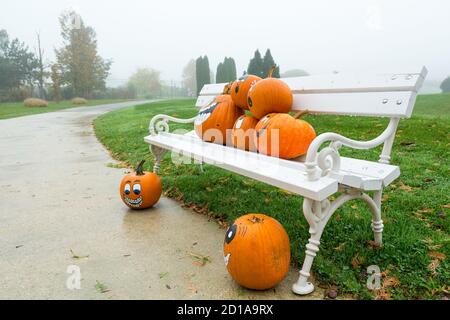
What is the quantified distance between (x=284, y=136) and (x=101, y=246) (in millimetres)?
1603

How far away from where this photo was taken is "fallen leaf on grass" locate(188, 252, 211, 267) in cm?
231

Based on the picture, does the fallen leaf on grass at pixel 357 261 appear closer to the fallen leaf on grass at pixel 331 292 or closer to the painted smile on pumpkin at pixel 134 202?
the fallen leaf on grass at pixel 331 292

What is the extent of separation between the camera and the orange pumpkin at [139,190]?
127 inches

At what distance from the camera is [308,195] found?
177 centimetres

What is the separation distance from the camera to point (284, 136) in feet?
8.24

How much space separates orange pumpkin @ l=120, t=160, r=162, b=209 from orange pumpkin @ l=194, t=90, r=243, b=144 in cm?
69

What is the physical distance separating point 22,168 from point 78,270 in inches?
152

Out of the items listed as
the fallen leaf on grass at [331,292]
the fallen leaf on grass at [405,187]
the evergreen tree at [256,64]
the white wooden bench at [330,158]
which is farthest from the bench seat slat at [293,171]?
the evergreen tree at [256,64]

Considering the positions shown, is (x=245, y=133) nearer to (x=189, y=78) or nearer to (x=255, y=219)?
(x=255, y=219)

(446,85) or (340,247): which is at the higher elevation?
(446,85)

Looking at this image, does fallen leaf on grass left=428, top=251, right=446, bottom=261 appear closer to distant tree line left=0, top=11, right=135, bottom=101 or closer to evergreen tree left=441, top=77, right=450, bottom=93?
evergreen tree left=441, top=77, right=450, bottom=93

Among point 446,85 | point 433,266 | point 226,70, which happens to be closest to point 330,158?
point 433,266

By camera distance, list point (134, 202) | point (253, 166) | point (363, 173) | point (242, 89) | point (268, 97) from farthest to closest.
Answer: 1. point (134, 202)
2. point (242, 89)
3. point (268, 97)
4. point (253, 166)
5. point (363, 173)
